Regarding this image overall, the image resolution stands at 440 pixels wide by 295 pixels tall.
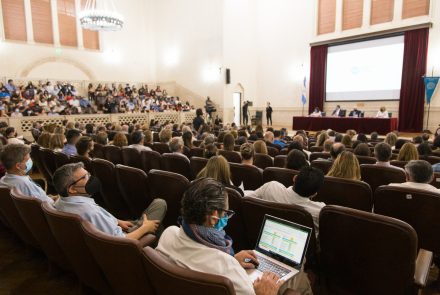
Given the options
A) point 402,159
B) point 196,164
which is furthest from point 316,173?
point 402,159

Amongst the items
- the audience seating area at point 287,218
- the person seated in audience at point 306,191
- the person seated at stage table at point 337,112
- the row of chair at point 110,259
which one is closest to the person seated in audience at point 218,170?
the audience seating area at point 287,218

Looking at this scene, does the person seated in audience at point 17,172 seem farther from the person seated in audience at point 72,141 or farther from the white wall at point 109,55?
the white wall at point 109,55

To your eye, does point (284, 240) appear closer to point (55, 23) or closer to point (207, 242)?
point (207, 242)

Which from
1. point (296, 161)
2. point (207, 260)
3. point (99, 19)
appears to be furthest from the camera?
point (99, 19)

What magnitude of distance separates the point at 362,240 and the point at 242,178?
1.63m

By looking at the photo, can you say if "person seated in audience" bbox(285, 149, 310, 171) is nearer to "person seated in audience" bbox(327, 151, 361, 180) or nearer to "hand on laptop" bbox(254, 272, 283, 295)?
"person seated in audience" bbox(327, 151, 361, 180)

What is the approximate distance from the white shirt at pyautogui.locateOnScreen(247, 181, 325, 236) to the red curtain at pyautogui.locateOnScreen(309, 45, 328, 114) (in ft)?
41.0

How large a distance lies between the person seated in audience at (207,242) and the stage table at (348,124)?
10787mm

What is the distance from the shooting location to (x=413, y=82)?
11242 millimetres

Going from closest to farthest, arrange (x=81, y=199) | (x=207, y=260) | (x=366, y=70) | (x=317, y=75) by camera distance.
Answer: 1. (x=207, y=260)
2. (x=81, y=199)
3. (x=366, y=70)
4. (x=317, y=75)

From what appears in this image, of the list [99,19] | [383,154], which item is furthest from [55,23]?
[383,154]

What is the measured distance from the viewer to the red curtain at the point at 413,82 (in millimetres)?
10984

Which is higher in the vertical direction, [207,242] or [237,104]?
[237,104]

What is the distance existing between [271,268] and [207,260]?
0.45 m
